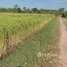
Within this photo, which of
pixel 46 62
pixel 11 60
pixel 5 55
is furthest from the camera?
pixel 5 55

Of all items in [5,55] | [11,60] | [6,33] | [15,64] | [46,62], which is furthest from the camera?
[6,33]

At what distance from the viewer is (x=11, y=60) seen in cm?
Result: 966

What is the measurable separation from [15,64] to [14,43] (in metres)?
5.14

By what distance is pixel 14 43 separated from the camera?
14031mm

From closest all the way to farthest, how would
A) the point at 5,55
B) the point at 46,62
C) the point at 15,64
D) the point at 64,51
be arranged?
the point at 15,64
the point at 46,62
the point at 5,55
the point at 64,51

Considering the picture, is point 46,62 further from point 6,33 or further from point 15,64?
point 6,33

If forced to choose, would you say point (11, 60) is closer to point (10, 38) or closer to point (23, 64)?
point (23, 64)

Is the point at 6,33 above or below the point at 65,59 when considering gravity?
above

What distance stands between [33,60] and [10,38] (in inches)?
139

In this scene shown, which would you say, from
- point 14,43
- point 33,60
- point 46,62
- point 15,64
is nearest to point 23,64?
point 15,64

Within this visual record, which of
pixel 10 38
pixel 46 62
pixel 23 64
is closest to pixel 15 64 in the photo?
pixel 23 64

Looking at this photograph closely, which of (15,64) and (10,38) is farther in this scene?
(10,38)

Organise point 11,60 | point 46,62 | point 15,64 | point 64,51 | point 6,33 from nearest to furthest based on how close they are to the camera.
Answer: point 15,64 → point 11,60 → point 46,62 → point 6,33 → point 64,51

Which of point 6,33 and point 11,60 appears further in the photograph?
point 6,33
